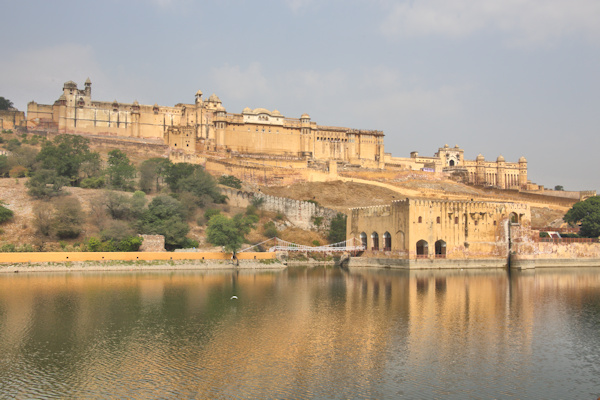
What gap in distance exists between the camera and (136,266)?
29.5 meters

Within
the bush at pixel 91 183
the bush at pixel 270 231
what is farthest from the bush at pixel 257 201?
the bush at pixel 91 183

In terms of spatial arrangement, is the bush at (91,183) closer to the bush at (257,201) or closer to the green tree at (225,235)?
the bush at (257,201)

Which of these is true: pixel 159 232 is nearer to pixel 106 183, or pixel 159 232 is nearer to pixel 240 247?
pixel 240 247

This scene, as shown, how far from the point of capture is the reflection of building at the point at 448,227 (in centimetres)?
3197

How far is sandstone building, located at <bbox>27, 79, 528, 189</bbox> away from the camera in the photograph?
5741 centimetres

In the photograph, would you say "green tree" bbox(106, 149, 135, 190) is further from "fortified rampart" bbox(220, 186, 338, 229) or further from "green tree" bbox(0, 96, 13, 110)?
"green tree" bbox(0, 96, 13, 110)

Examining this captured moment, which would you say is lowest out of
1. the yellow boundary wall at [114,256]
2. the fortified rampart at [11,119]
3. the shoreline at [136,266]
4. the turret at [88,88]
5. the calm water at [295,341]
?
the calm water at [295,341]

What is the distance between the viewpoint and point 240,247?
108 feet

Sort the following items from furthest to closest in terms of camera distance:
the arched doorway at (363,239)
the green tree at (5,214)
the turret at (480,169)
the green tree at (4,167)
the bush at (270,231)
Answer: the turret at (480,169) < the green tree at (4,167) < the bush at (270,231) < the arched doorway at (363,239) < the green tree at (5,214)

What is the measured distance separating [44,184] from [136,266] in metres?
10.8

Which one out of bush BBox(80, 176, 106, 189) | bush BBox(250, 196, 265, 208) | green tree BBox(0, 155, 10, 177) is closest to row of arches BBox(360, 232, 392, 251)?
bush BBox(250, 196, 265, 208)

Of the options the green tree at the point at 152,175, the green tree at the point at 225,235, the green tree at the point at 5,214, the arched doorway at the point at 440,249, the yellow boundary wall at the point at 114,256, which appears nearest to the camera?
the yellow boundary wall at the point at 114,256

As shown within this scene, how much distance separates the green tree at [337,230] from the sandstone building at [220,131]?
17.8 m

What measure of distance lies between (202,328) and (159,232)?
18468 mm
